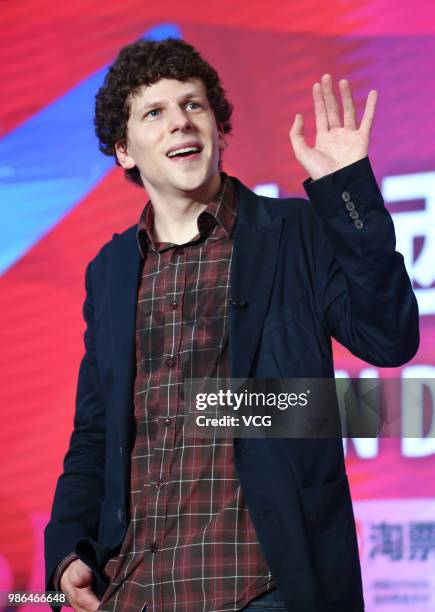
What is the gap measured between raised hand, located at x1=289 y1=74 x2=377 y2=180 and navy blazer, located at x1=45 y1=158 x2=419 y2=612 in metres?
0.03

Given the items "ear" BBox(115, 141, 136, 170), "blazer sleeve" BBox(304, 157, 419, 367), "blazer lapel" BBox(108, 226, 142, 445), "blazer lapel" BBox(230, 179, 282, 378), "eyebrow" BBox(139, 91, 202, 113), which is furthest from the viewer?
"ear" BBox(115, 141, 136, 170)

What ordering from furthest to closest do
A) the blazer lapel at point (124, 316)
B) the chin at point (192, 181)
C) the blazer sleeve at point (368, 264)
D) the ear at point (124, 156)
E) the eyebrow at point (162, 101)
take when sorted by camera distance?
the ear at point (124, 156) < the eyebrow at point (162, 101) < the chin at point (192, 181) < the blazer lapel at point (124, 316) < the blazer sleeve at point (368, 264)

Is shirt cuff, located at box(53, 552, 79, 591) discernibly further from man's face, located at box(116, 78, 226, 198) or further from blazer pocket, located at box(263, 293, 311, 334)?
man's face, located at box(116, 78, 226, 198)

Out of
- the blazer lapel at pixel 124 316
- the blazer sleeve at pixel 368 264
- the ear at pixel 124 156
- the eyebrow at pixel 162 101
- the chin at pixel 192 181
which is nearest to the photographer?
the blazer sleeve at pixel 368 264

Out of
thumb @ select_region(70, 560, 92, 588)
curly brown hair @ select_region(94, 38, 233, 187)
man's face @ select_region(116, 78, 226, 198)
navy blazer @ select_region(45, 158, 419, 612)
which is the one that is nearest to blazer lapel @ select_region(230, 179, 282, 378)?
navy blazer @ select_region(45, 158, 419, 612)

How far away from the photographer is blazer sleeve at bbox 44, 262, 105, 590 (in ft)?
5.94

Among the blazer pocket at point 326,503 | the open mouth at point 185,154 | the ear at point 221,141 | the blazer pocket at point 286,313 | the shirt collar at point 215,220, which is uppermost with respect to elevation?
the ear at point 221,141

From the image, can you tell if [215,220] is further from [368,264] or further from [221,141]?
[368,264]

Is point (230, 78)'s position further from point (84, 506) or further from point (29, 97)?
point (84, 506)

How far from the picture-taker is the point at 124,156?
6.91 feet

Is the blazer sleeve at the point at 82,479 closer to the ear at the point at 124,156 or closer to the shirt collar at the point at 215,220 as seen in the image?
the shirt collar at the point at 215,220

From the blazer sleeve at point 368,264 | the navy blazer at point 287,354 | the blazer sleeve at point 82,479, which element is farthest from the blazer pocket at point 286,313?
the blazer sleeve at point 82,479

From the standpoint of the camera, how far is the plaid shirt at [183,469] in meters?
1.53

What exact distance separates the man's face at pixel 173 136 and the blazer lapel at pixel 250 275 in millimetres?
113
